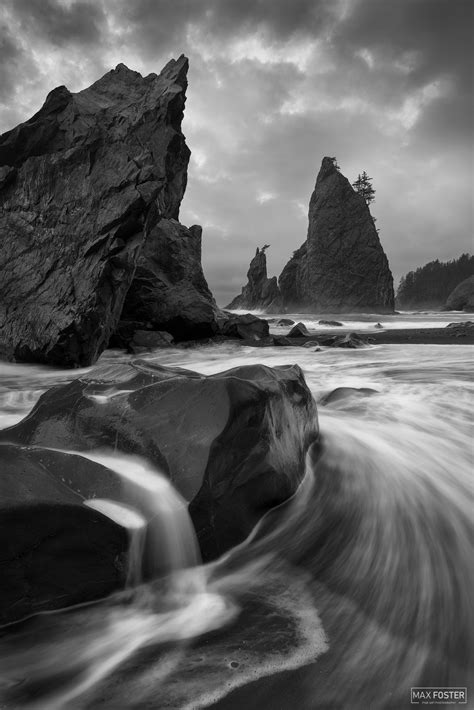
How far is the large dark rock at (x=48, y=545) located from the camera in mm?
1678

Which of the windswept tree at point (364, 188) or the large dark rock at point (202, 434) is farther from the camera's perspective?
the windswept tree at point (364, 188)

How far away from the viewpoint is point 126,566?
1.91 metres

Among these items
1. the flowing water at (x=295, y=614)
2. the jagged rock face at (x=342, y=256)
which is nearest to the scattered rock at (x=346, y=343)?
the flowing water at (x=295, y=614)

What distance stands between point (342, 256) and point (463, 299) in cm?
2207

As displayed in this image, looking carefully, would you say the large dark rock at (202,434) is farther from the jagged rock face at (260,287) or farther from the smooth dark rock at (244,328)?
the jagged rock face at (260,287)

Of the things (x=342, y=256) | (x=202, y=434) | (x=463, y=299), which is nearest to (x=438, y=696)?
(x=202, y=434)

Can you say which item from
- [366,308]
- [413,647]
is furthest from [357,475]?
[366,308]

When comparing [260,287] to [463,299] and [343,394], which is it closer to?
[463,299]

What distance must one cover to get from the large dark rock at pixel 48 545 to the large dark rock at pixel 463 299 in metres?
65.1

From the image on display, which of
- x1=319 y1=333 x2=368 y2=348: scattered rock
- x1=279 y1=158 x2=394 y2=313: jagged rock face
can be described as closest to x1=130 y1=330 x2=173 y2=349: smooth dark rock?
x1=319 y1=333 x2=368 y2=348: scattered rock

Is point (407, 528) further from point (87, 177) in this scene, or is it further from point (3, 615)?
point (87, 177)

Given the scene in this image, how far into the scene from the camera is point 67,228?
10188mm

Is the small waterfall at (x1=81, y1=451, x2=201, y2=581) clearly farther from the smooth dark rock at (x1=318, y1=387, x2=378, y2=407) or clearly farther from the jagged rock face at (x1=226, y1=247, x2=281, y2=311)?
the jagged rock face at (x1=226, y1=247, x2=281, y2=311)

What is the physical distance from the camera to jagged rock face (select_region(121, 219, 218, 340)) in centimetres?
1541
